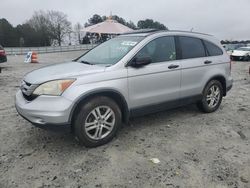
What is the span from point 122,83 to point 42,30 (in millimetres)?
65312

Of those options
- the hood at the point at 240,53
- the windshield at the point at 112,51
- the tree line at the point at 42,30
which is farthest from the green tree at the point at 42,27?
the windshield at the point at 112,51

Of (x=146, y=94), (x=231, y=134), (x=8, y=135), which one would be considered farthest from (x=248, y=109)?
(x=8, y=135)

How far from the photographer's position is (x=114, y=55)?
4867 millimetres

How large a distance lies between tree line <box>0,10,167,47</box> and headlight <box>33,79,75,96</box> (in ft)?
168

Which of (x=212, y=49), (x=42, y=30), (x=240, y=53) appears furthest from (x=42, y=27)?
(x=212, y=49)

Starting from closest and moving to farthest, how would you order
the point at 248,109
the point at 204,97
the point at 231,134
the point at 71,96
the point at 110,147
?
the point at 71,96 < the point at 110,147 < the point at 231,134 < the point at 204,97 < the point at 248,109

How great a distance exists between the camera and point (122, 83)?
177 inches

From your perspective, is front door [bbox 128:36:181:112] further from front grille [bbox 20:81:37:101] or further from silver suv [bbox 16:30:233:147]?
front grille [bbox 20:81:37:101]

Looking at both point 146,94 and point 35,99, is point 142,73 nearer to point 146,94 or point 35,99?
point 146,94

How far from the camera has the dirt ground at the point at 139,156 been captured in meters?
3.54

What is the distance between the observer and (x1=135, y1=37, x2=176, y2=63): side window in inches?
192

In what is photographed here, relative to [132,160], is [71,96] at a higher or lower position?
higher

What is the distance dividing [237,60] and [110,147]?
77.1 ft

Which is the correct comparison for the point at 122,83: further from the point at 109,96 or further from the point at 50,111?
the point at 50,111
